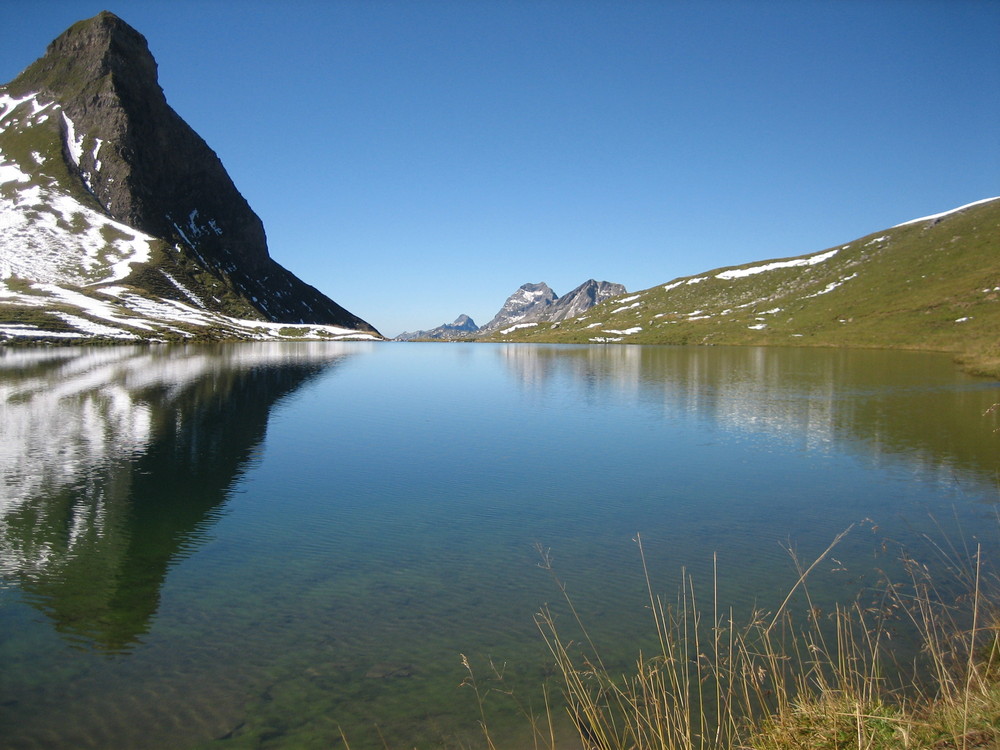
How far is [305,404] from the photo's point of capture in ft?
142

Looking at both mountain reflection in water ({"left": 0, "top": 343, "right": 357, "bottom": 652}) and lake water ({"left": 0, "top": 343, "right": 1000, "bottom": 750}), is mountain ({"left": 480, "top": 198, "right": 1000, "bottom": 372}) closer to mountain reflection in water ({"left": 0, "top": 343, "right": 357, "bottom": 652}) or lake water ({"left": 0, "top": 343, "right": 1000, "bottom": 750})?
lake water ({"left": 0, "top": 343, "right": 1000, "bottom": 750})

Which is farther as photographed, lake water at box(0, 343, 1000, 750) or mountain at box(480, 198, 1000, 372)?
mountain at box(480, 198, 1000, 372)

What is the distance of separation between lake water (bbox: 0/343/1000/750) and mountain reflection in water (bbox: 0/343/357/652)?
0.36 ft

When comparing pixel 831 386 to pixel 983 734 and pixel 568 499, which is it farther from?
pixel 983 734

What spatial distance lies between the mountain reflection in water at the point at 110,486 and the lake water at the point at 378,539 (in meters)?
0.11

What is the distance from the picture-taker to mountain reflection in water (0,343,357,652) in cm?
1259

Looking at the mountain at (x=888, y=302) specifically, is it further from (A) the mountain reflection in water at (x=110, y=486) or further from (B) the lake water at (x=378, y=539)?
(A) the mountain reflection in water at (x=110, y=486)

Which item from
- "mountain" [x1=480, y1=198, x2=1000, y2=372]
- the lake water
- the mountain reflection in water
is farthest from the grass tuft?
"mountain" [x1=480, y1=198, x2=1000, y2=372]

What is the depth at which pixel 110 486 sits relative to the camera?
67.4 ft

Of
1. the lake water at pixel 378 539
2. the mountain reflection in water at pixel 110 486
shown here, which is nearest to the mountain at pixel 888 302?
the lake water at pixel 378 539

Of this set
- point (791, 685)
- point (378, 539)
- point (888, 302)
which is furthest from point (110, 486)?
point (888, 302)

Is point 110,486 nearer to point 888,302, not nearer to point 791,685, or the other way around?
point 791,685

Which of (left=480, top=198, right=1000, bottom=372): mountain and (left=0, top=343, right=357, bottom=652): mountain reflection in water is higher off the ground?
(left=480, top=198, right=1000, bottom=372): mountain

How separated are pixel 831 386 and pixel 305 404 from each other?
45.5m
